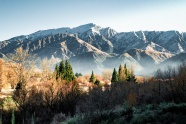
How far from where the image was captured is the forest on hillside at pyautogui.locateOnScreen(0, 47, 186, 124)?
1645 cm

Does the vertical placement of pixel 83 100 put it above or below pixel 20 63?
below

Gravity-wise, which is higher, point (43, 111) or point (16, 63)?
point (16, 63)

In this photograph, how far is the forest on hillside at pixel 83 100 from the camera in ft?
54.0

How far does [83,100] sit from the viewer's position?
51.4 m

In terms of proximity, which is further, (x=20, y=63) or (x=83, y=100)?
(x=20, y=63)

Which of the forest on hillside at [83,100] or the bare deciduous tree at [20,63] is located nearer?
the forest on hillside at [83,100]

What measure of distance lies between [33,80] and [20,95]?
20.4m

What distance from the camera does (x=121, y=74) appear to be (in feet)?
334

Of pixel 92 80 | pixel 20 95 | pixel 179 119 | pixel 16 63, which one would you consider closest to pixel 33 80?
pixel 16 63

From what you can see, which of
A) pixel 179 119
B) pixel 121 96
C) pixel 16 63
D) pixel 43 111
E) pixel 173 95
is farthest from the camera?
pixel 16 63

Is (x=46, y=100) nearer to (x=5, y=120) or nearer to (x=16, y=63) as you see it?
(x=5, y=120)

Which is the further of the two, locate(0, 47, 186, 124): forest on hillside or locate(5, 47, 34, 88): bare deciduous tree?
locate(5, 47, 34, 88): bare deciduous tree

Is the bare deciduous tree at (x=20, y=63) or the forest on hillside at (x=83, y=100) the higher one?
the bare deciduous tree at (x=20, y=63)

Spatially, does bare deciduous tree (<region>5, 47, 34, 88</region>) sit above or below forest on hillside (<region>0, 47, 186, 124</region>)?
above
